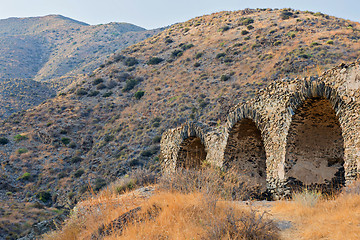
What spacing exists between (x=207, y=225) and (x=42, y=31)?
351ft

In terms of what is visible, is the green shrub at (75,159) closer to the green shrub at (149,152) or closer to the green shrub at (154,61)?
the green shrub at (149,152)

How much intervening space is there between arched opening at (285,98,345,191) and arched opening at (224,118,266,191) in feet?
8.80

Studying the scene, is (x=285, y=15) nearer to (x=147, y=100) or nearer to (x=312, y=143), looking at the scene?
(x=147, y=100)

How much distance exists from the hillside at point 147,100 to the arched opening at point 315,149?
53.5 feet

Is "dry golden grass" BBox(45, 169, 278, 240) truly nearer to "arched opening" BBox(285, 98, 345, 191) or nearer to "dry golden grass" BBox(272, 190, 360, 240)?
"dry golden grass" BBox(272, 190, 360, 240)

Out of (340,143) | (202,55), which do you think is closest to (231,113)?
(340,143)

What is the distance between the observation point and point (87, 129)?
32125 millimetres

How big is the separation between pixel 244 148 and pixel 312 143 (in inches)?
139

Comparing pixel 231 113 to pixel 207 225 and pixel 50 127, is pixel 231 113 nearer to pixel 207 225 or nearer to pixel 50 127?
pixel 207 225

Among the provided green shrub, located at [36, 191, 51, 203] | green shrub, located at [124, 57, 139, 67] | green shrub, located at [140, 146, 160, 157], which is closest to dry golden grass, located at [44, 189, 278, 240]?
green shrub, located at [36, 191, 51, 203]

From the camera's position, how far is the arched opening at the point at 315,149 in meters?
8.78

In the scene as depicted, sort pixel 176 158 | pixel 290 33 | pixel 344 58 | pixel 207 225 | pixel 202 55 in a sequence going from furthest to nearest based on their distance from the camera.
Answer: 1. pixel 202 55
2. pixel 290 33
3. pixel 344 58
4. pixel 176 158
5. pixel 207 225

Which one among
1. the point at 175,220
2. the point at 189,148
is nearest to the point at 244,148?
the point at 189,148

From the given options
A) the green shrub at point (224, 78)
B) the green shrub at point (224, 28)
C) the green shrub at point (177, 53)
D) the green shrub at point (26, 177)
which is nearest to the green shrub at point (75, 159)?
the green shrub at point (26, 177)
